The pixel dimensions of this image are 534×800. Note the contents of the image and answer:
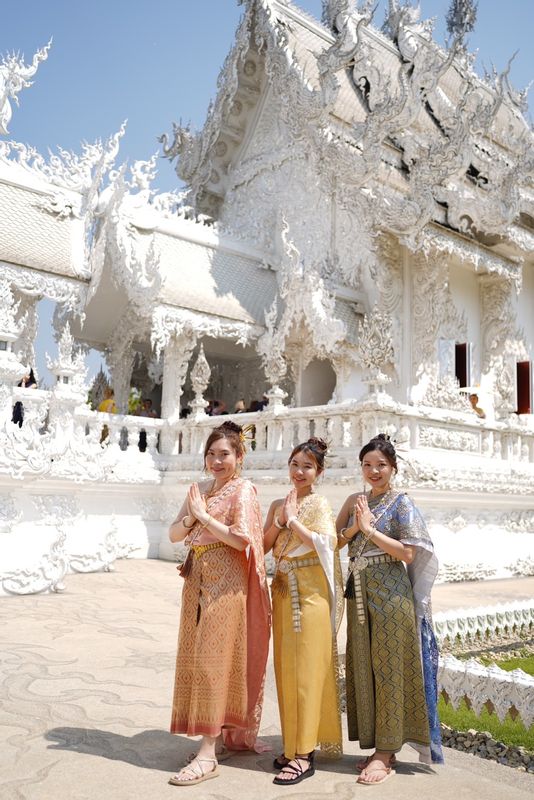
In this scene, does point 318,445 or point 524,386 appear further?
point 524,386

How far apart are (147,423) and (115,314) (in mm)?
1885

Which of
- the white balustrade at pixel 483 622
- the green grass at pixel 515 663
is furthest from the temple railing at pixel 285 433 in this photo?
the green grass at pixel 515 663

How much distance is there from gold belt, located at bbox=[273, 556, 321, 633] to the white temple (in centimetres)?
393

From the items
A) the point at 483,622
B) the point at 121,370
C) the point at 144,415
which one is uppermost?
the point at 121,370

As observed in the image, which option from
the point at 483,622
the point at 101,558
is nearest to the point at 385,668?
the point at 483,622

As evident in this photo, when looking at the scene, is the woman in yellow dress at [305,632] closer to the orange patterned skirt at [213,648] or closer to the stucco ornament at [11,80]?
the orange patterned skirt at [213,648]

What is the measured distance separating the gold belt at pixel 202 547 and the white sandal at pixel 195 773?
683 mm

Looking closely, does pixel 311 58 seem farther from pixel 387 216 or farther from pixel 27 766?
pixel 27 766

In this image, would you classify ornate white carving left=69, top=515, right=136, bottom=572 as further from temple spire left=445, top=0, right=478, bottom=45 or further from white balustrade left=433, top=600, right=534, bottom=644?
temple spire left=445, top=0, right=478, bottom=45

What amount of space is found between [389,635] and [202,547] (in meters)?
0.74

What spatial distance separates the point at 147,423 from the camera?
937 centimetres

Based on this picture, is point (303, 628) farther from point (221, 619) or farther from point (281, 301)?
point (281, 301)

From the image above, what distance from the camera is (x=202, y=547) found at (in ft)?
9.20

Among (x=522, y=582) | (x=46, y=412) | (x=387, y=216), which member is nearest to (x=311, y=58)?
(x=387, y=216)
